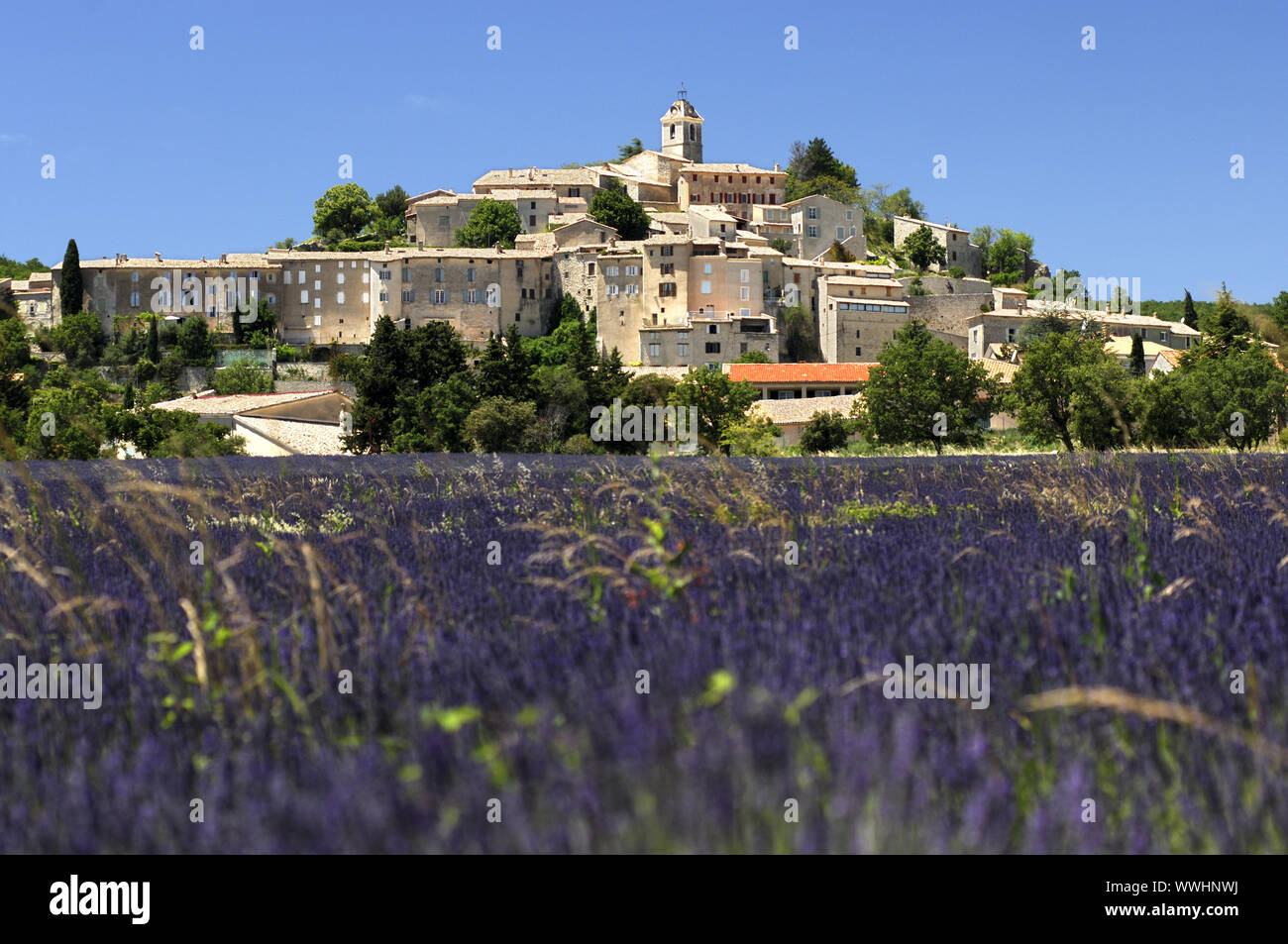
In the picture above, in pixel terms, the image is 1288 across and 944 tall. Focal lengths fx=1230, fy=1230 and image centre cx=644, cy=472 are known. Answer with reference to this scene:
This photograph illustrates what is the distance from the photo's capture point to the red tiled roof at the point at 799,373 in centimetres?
9362

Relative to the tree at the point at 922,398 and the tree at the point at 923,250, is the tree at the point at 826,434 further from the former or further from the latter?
the tree at the point at 923,250

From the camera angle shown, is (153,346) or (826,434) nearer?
(826,434)

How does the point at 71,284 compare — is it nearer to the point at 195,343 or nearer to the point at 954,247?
the point at 195,343

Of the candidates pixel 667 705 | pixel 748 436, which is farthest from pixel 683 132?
pixel 667 705

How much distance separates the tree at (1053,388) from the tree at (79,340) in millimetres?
84232

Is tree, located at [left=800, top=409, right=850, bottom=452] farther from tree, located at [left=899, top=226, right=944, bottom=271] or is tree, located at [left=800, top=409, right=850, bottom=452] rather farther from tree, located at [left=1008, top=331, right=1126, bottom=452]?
tree, located at [left=899, top=226, right=944, bottom=271]

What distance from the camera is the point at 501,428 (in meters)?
59.5

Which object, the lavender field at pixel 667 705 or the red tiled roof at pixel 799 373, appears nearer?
the lavender field at pixel 667 705

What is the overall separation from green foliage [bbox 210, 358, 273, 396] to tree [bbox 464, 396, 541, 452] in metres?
48.3

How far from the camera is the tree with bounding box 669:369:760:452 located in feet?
244

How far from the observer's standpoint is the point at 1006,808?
9.90 feet

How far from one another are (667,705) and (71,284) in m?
127

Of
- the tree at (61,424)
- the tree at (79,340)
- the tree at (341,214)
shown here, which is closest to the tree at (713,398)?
the tree at (61,424)

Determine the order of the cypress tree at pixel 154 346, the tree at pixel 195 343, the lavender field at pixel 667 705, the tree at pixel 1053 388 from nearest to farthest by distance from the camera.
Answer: the lavender field at pixel 667 705 → the tree at pixel 1053 388 → the cypress tree at pixel 154 346 → the tree at pixel 195 343
